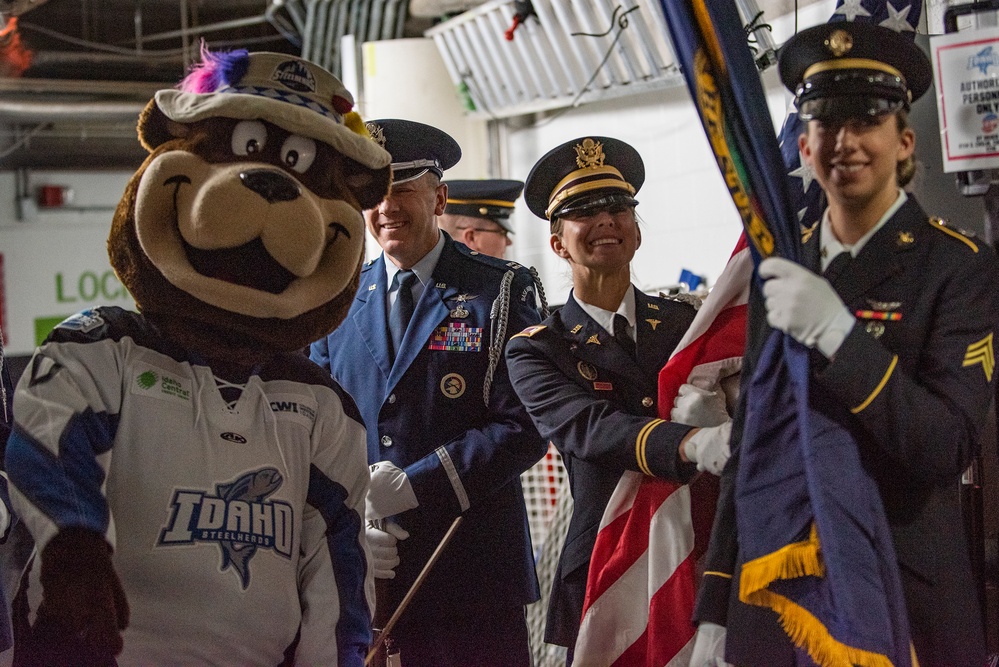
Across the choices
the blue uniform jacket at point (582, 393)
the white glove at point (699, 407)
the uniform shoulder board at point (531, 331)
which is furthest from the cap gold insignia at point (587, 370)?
the white glove at point (699, 407)

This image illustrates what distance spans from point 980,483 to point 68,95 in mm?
6117

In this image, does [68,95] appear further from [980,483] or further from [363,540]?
[980,483]

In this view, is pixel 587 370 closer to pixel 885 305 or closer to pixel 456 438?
pixel 456 438

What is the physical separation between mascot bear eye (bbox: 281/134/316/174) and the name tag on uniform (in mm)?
796

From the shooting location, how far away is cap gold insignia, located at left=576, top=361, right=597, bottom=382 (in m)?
2.45

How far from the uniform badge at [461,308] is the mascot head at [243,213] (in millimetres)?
677

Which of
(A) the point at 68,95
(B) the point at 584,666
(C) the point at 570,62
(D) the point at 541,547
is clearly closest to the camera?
(B) the point at 584,666

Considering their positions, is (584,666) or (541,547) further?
(541,547)

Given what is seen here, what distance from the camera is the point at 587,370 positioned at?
2.45m

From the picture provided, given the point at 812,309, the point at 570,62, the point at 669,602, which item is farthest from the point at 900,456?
the point at 570,62

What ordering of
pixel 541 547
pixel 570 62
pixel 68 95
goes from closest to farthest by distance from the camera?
pixel 541 547 → pixel 570 62 → pixel 68 95

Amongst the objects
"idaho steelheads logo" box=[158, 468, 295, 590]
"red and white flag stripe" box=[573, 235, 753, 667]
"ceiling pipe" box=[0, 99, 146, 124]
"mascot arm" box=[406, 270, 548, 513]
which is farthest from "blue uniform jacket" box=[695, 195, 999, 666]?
"ceiling pipe" box=[0, 99, 146, 124]

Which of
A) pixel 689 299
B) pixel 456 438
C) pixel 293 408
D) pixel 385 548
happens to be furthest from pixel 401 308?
pixel 293 408

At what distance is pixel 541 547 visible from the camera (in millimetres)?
4656
